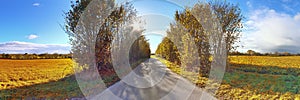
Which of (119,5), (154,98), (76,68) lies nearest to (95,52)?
(76,68)

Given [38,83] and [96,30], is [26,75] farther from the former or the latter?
[96,30]

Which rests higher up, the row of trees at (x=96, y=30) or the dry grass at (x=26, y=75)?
the row of trees at (x=96, y=30)

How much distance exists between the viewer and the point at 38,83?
29.6 feet

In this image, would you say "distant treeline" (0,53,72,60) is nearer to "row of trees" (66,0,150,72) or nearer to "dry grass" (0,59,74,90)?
"dry grass" (0,59,74,90)

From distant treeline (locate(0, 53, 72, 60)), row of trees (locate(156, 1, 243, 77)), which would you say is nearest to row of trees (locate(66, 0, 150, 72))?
distant treeline (locate(0, 53, 72, 60))

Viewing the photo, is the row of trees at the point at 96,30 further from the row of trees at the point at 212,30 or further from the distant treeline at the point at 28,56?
the row of trees at the point at 212,30

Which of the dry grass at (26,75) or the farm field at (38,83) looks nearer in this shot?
the farm field at (38,83)

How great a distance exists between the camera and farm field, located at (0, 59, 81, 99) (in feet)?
22.0

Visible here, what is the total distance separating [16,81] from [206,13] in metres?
9.08

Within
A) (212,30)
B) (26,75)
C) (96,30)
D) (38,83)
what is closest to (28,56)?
(26,75)

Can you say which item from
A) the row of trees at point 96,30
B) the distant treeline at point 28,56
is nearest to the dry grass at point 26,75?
the distant treeline at point 28,56

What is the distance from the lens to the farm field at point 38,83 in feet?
22.0

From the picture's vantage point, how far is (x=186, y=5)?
13062 millimetres

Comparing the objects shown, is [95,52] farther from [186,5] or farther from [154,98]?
A: [154,98]
